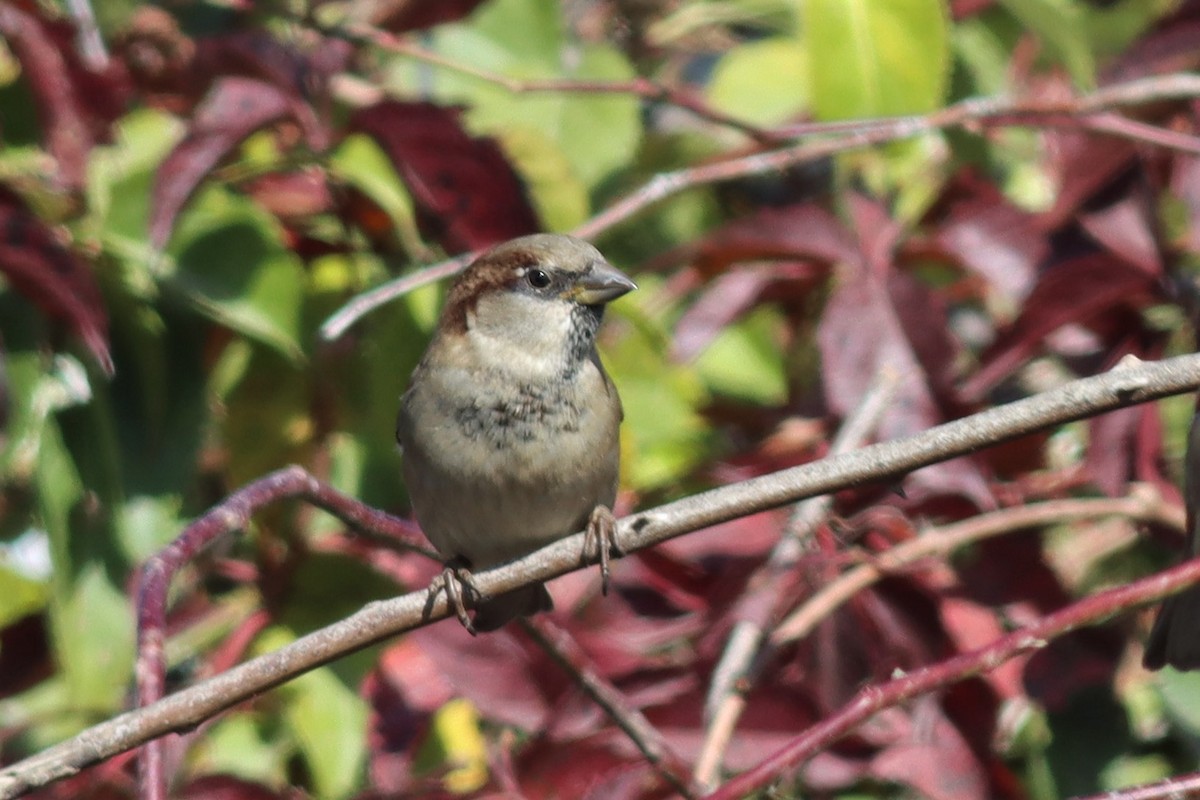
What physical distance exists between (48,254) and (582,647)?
952 millimetres

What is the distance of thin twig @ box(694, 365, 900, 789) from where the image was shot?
80.4 inches

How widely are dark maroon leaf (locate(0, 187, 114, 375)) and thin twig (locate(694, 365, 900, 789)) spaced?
96 cm

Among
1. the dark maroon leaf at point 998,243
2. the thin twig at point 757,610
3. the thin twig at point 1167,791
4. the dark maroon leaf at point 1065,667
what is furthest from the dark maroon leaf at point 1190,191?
the thin twig at point 1167,791

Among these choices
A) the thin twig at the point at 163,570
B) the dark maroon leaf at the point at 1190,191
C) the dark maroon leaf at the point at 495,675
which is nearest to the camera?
the thin twig at the point at 163,570

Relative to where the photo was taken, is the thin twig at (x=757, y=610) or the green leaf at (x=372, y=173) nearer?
the thin twig at (x=757, y=610)

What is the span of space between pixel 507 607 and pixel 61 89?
1.09 m

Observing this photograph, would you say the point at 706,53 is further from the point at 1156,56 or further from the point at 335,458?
the point at 335,458

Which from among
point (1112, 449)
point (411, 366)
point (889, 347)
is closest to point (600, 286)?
point (411, 366)

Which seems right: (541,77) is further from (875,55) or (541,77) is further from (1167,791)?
(1167,791)

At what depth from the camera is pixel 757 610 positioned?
221 centimetres

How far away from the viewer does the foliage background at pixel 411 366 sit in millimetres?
2260

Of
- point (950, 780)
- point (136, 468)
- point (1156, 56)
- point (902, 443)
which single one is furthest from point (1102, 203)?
point (136, 468)

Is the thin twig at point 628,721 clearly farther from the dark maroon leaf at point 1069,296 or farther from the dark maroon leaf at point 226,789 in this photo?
the dark maroon leaf at point 1069,296

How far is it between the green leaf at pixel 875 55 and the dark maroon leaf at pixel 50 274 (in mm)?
1192
